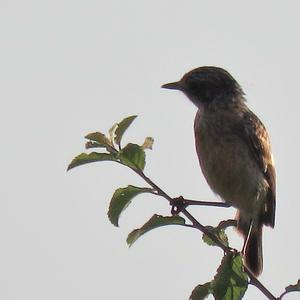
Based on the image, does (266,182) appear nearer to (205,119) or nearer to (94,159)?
(205,119)

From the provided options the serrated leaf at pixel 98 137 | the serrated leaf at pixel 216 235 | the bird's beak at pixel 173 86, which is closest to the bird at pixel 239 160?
the bird's beak at pixel 173 86

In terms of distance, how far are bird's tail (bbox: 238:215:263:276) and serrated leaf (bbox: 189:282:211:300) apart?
308 cm

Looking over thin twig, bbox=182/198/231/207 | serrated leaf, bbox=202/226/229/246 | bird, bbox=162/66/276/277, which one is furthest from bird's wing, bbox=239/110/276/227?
serrated leaf, bbox=202/226/229/246

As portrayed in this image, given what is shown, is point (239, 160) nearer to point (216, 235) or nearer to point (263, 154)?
point (263, 154)

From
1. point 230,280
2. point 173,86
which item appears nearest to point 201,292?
point 230,280

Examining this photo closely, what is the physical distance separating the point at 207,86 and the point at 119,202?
12.6 ft

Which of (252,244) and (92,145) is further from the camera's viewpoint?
(252,244)

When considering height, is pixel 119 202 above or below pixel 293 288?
above

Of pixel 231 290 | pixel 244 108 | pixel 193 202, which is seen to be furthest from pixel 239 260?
pixel 244 108

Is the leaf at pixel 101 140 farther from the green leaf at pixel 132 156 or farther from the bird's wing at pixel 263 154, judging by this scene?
the bird's wing at pixel 263 154

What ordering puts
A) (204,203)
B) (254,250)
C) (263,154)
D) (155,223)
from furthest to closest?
(254,250) < (263,154) < (204,203) < (155,223)

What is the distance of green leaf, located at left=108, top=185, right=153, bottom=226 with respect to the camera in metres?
4.94

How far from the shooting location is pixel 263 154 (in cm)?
791

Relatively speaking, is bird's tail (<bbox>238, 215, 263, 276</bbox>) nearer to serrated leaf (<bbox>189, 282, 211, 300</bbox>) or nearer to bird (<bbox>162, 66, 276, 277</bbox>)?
bird (<bbox>162, 66, 276, 277</bbox>)
